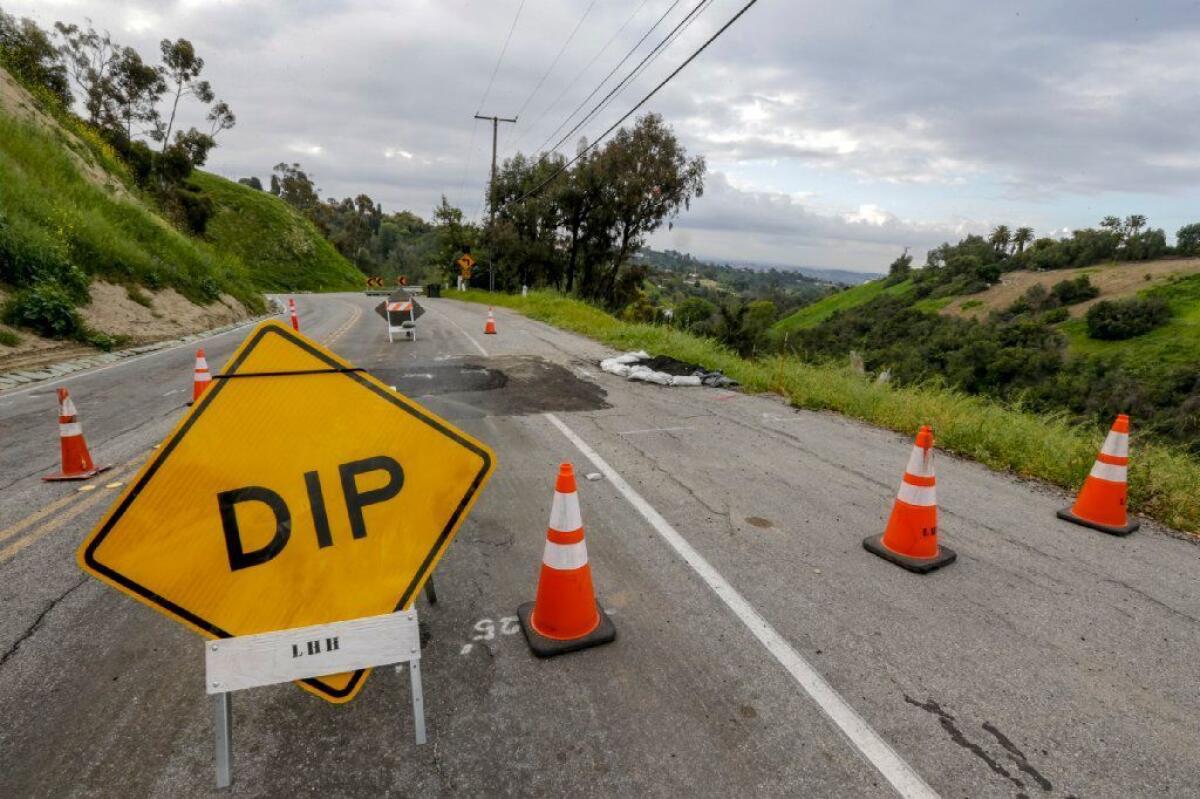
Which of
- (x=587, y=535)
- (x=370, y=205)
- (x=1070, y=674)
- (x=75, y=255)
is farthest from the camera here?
(x=370, y=205)

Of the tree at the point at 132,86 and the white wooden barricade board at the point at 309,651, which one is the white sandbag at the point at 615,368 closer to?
the white wooden barricade board at the point at 309,651

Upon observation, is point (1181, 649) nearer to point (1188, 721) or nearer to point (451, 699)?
point (1188, 721)

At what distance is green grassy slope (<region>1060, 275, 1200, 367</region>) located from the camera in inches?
1809

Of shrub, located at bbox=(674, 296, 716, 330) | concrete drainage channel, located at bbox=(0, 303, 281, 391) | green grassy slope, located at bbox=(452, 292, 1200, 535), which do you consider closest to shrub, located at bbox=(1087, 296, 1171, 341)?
shrub, located at bbox=(674, 296, 716, 330)

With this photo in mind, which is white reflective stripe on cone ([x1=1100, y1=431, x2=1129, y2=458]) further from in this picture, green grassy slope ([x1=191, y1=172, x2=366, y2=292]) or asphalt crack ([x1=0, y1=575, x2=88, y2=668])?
green grassy slope ([x1=191, y1=172, x2=366, y2=292])

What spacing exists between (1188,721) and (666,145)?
3404 cm

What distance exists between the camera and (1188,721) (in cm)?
247

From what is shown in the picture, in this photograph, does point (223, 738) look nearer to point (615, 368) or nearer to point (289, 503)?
point (289, 503)

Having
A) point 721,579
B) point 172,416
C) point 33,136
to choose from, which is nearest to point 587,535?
point 721,579

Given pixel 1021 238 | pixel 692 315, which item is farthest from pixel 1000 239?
pixel 692 315

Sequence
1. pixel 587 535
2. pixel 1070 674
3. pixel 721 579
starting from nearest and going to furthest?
pixel 1070 674, pixel 721 579, pixel 587 535

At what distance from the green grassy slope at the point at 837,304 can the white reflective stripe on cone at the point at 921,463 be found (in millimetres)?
89321

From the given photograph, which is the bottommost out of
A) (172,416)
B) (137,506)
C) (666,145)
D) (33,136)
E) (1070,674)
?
(172,416)

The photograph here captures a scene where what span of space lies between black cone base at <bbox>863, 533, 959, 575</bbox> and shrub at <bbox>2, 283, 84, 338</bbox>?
1427 cm
